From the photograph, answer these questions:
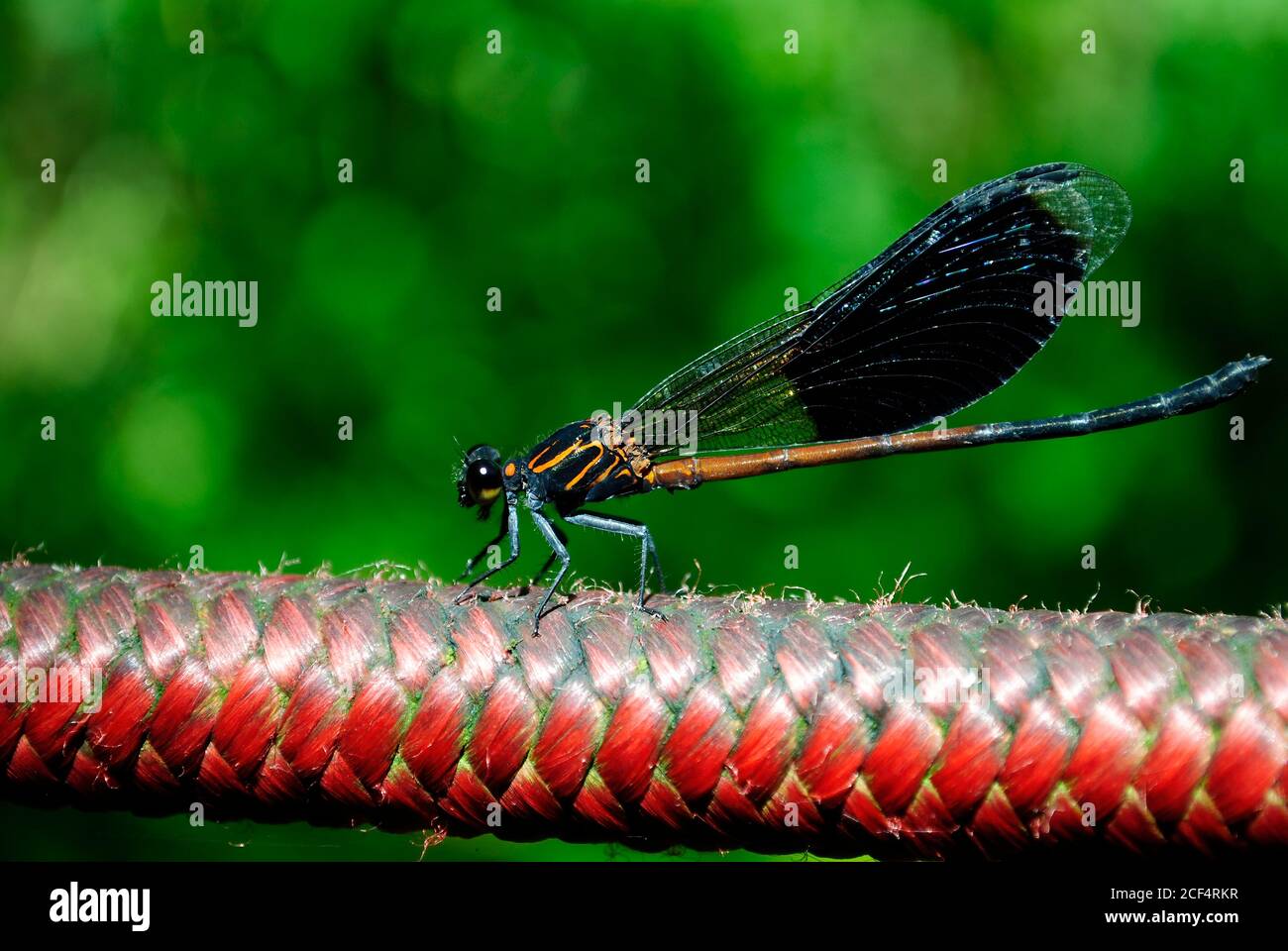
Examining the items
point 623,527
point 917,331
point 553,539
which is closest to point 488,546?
point 553,539

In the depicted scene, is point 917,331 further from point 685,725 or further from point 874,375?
point 685,725

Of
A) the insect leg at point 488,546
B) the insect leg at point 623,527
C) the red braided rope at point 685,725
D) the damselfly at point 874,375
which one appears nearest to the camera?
the red braided rope at point 685,725

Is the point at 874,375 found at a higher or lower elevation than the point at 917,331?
lower

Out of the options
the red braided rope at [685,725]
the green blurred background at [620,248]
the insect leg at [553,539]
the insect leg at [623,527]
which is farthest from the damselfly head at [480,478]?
the red braided rope at [685,725]

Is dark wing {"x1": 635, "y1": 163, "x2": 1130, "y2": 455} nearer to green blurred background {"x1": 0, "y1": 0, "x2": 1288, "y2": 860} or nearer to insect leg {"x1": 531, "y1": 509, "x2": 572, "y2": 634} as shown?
green blurred background {"x1": 0, "y1": 0, "x2": 1288, "y2": 860}

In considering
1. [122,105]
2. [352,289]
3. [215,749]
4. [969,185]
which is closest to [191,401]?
[352,289]

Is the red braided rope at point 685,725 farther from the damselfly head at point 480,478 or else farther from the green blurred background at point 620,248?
the green blurred background at point 620,248

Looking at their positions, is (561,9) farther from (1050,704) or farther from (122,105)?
(1050,704)
